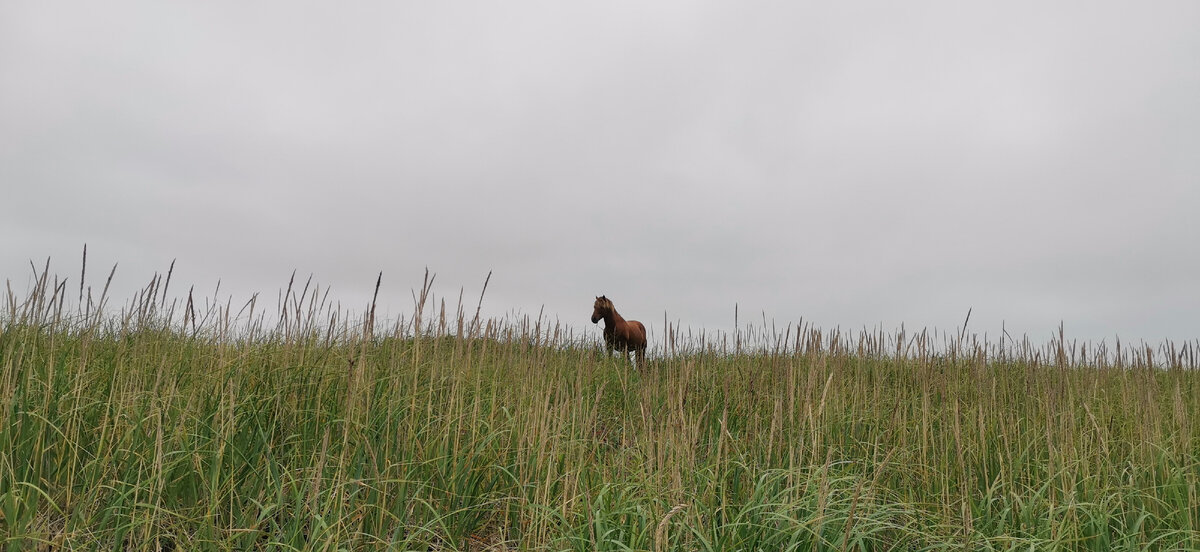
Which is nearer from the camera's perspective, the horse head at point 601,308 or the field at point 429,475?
the field at point 429,475

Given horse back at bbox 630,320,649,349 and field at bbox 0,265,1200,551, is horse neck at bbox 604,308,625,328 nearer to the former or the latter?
horse back at bbox 630,320,649,349

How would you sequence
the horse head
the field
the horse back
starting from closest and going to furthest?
the field < the horse head < the horse back

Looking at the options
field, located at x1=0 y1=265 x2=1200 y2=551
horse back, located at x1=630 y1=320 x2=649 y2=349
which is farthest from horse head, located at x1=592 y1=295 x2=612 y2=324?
field, located at x1=0 y1=265 x2=1200 y2=551

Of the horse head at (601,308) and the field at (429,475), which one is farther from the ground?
the horse head at (601,308)

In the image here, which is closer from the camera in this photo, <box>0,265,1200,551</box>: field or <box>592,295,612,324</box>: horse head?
<box>0,265,1200,551</box>: field

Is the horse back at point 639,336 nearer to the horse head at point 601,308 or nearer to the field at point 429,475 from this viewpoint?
the horse head at point 601,308

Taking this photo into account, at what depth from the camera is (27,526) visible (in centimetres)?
223

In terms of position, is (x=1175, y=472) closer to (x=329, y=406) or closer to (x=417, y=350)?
(x=417, y=350)

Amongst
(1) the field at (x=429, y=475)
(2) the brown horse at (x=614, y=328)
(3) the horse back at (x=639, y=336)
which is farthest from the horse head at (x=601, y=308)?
(1) the field at (x=429, y=475)

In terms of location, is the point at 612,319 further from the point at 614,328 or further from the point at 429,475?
the point at 429,475

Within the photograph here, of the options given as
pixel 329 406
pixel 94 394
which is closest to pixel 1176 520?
pixel 329 406

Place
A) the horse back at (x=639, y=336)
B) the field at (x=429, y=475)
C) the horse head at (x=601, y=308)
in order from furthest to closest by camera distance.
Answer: the horse back at (x=639, y=336) < the horse head at (x=601, y=308) < the field at (x=429, y=475)

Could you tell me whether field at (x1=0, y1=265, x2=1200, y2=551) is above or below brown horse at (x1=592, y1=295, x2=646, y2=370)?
below

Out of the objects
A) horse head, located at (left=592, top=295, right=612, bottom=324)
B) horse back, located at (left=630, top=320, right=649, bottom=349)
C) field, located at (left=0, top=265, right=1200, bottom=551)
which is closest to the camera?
field, located at (left=0, top=265, right=1200, bottom=551)
